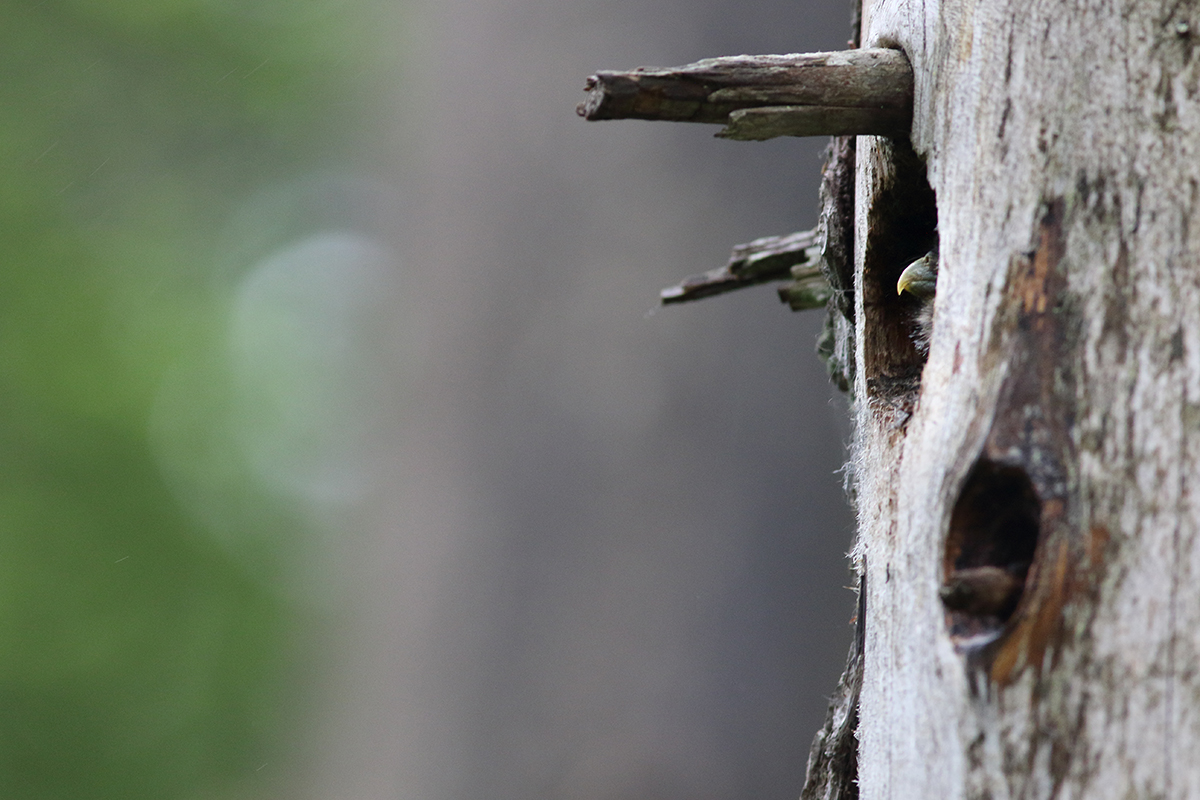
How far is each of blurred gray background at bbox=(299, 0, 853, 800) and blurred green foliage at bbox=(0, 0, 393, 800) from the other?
568 centimetres

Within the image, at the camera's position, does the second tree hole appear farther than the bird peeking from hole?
No

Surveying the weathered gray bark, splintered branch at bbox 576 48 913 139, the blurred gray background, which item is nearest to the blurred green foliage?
the blurred gray background

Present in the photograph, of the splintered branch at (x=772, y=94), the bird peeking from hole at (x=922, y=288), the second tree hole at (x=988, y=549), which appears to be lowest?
the second tree hole at (x=988, y=549)

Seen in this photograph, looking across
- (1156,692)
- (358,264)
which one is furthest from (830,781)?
(358,264)

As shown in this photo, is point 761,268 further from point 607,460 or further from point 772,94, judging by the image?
point 607,460

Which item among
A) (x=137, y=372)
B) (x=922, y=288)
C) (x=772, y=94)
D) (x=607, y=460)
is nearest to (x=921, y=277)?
(x=922, y=288)

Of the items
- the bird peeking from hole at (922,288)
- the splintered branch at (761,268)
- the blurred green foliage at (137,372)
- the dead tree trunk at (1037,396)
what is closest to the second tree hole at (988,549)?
the dead tree trunk at (1037,396)

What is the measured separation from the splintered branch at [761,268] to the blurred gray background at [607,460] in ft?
3.98

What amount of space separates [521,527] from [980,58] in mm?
3074

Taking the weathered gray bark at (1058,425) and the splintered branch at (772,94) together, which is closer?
the weathered gray bark at (1058,425)

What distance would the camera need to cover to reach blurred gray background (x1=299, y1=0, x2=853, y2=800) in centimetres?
330

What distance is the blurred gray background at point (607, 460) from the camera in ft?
10.8

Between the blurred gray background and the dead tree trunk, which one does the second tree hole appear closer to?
the dead tree trunk

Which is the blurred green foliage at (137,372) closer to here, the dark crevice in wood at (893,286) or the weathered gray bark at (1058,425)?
the dark crevice in wood at (893,286)
